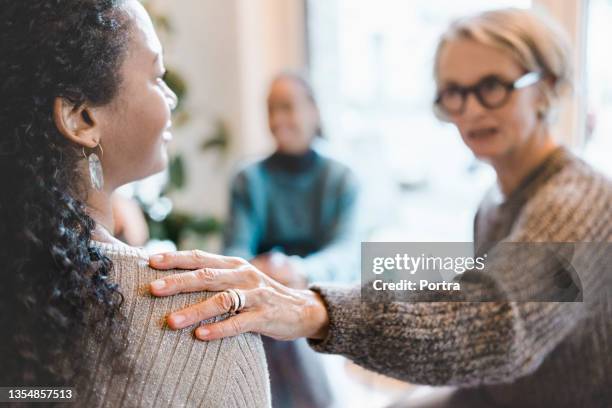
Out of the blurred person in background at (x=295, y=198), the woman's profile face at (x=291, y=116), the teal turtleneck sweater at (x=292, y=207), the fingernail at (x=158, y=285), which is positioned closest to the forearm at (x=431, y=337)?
the fingernail at (x=158, y=285)

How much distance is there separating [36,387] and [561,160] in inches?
34.3

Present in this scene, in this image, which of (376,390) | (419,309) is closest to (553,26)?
(419,309)

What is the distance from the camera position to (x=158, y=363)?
724 millimetres

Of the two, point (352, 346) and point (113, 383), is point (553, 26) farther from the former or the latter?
point (113, 383)

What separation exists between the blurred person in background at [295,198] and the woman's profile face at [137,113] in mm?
1140

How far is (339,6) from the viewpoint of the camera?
8.45 feet

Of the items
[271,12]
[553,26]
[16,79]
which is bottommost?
[16,79]

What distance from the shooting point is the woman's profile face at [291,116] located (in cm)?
220

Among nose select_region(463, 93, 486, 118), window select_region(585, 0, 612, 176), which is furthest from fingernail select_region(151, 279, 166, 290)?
window select_region(585, 0, 612, 176)

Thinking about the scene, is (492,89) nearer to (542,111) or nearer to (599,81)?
(542,111)

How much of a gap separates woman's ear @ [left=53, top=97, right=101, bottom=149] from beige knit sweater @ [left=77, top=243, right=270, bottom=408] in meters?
0.12

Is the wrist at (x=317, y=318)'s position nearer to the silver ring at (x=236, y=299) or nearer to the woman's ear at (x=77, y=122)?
the silver ring at (x=236, y=299)

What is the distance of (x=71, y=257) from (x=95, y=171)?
0.37 feet

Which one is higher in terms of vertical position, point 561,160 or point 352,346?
point 561,160
